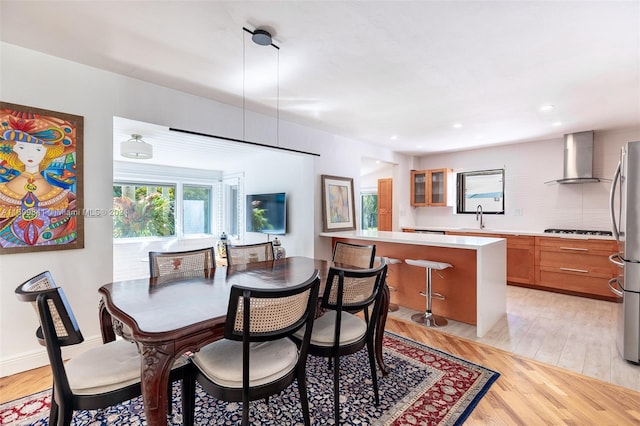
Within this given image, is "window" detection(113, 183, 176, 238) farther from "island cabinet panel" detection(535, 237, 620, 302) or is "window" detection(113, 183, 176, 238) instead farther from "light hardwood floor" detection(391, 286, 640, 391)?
"island cabinet panel" detection(535, 237, 620, 302)

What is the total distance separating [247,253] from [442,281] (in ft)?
7.41

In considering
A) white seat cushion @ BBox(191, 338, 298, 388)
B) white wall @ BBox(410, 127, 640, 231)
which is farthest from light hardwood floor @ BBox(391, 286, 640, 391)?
white seat cushion @ BBox(191, 338, 298, 388)

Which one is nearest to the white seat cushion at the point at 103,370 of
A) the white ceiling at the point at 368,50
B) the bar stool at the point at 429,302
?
the white ceiling at the point at 368,50

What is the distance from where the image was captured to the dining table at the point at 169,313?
1.27 metres

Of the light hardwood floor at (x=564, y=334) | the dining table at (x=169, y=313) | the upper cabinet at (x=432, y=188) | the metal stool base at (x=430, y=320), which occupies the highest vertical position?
the upper cabinet at (x=432, y=188)

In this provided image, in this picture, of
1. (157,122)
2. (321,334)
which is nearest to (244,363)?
(321,334)

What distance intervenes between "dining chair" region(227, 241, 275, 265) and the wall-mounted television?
2141mm

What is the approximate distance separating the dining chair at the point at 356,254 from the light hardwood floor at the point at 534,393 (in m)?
0.99

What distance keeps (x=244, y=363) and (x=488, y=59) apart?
275cm

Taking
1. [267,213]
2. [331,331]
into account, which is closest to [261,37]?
[331,331]

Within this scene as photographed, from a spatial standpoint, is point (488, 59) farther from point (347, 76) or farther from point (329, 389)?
point (329, 389)

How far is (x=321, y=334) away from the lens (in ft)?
6.01

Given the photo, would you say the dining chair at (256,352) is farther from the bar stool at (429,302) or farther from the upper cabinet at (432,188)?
the upper cabinet at (432,188)

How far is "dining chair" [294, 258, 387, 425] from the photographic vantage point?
1706 mm
